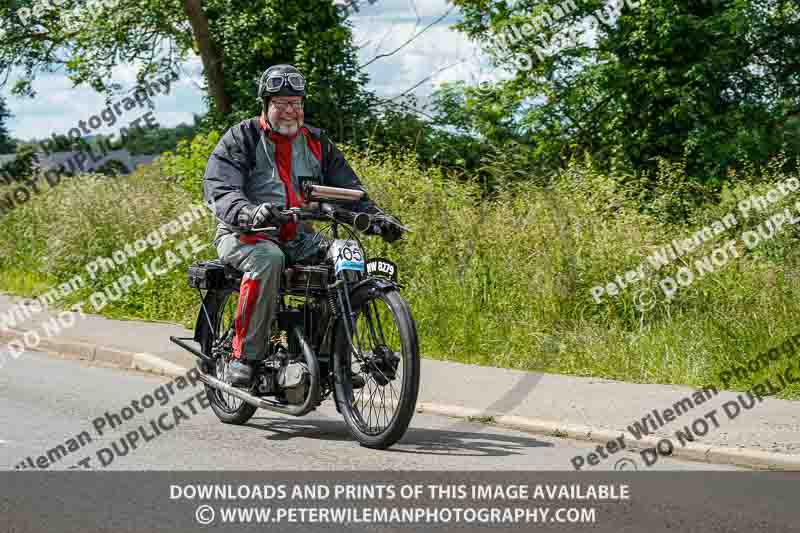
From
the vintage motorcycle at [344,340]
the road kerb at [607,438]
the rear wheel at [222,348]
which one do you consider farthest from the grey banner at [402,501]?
the rear wheel at [222,348]

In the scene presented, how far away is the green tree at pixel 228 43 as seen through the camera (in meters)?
22.5

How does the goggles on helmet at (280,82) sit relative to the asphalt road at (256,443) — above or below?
above

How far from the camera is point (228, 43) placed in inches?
904

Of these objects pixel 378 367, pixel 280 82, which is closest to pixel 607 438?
pixel 378 367

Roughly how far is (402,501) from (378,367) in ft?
4.18

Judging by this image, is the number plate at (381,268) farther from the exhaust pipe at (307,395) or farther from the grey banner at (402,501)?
the grey banner at (402,501)

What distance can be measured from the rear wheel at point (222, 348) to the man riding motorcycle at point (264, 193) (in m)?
0.41

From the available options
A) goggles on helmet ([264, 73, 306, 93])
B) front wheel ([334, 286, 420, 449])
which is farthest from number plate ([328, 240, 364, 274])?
goggles on helmet ([264, 73, 306, 93])

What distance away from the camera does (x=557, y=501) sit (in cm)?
570

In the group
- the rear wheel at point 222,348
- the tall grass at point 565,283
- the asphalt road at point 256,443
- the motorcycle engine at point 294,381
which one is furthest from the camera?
the tall grass at point 565,283

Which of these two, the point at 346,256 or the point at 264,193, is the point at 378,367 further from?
the point at 264,193

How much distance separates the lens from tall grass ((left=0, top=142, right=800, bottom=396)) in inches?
384

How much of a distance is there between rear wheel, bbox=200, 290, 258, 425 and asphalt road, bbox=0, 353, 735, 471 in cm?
10

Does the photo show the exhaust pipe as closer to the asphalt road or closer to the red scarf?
the asphalt road
